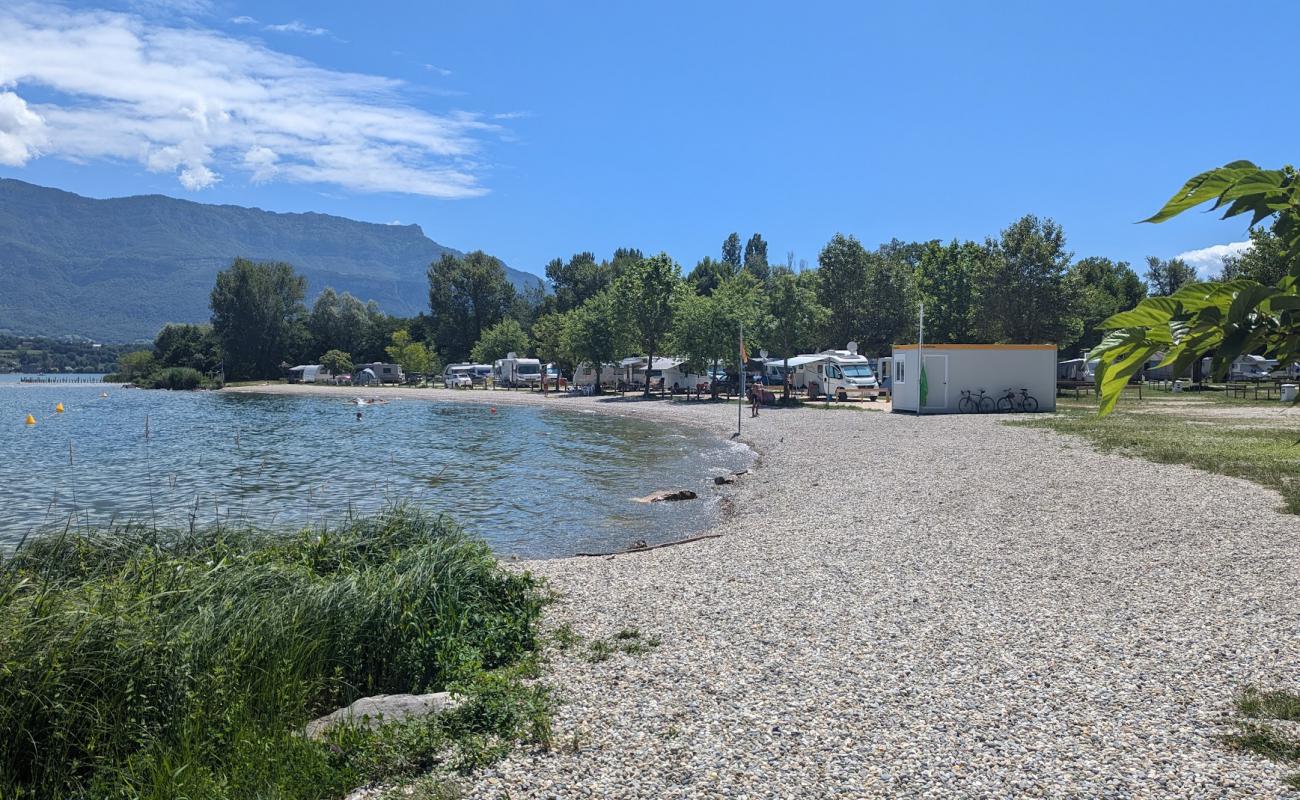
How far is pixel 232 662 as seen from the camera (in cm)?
555

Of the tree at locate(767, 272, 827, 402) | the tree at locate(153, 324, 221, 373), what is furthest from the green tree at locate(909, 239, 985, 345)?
the tree at locate(153, 324, 221, 373)

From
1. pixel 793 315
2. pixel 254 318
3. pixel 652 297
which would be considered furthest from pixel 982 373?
pixel 254 318

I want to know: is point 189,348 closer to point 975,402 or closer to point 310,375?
point 310,375

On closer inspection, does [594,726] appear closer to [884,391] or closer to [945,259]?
[884,391]

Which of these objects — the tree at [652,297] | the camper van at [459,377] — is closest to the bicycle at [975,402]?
the tree at [652,297]

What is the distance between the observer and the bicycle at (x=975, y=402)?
3491 cm

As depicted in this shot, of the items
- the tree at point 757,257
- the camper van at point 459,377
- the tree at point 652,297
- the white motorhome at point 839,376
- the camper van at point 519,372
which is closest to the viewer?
the white motorhome at point 839,376

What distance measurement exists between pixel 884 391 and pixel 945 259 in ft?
66.2

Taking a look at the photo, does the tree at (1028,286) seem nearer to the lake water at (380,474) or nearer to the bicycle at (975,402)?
the bicycle at (975,402)

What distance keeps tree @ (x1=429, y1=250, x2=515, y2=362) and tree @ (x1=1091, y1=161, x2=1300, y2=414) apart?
99.5 m

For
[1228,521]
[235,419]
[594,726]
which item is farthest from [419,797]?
[235,419]

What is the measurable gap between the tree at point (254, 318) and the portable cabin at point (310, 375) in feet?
14.0

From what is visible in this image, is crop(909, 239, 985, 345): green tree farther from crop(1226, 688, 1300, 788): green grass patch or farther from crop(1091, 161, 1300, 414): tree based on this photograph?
crop(1091, 161, 1300, 414): tree

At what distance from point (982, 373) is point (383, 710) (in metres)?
33.7
